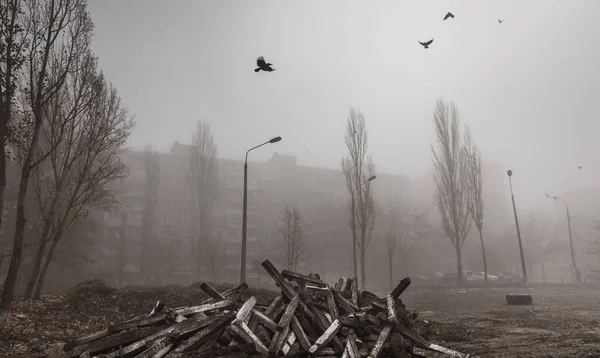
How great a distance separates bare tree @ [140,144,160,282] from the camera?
45.0 m

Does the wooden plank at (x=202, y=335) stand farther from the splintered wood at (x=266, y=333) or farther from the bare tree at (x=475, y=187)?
the bare tree at (x=475, y=187)

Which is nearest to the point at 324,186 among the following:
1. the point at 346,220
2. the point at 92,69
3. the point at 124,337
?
the point at 346,220

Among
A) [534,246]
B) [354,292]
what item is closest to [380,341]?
[354,292]

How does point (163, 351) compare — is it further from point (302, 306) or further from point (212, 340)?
point (302, 306)

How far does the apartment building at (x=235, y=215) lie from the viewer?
49156mm

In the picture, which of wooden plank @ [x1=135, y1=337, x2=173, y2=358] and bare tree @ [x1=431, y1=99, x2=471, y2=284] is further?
bare tree @ [x1=431, y1=99, x2=471, y2=284]

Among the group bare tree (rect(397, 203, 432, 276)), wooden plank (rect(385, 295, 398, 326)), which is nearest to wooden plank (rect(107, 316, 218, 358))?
wooden plank (rect(385, 295, 398, 326))

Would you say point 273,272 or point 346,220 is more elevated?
point 346,220

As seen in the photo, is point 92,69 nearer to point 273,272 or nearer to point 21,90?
point 21,90

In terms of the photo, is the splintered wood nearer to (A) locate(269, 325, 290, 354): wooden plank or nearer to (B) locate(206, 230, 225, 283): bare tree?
(A) locate(269, 325, 290, 354): wooden plank

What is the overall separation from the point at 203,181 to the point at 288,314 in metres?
42.3

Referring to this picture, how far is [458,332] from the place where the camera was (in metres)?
10.9

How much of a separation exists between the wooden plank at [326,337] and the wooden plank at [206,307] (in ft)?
9.27

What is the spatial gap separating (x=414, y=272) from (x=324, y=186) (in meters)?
28.8
